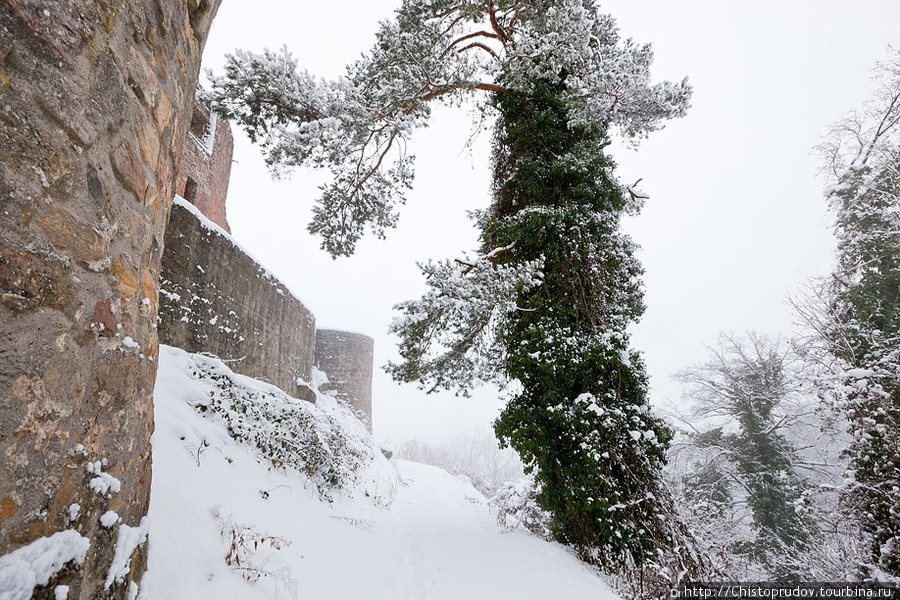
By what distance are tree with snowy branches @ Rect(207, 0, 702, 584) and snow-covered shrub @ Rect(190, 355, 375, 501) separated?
1.64m

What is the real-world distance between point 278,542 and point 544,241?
4341mm

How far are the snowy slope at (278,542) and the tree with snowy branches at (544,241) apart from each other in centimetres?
92

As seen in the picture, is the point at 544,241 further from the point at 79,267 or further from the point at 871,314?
the point at 871,314

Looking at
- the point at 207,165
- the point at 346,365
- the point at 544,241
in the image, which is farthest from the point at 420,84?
the point at 346,365

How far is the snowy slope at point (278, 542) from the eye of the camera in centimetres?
234

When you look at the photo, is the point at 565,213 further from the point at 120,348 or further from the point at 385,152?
the point at 120,348

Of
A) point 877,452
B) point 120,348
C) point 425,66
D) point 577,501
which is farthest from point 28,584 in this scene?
point 877,452

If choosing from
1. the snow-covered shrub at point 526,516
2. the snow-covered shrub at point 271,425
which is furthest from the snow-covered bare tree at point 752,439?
the snow-covered shrub at point 271,425

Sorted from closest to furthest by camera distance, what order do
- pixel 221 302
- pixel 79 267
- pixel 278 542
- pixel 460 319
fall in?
pixel 79 267
pixel 278 542
pixel 460 319
pixel 221 302

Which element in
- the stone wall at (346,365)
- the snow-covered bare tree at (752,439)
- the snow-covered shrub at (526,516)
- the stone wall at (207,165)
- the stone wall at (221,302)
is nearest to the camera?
the snow-covered shrub at (526,516)

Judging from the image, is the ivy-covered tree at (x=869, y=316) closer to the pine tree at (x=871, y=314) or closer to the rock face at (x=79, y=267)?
the pine tree at (x=871, y=314)

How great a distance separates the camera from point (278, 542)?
9.70 feet

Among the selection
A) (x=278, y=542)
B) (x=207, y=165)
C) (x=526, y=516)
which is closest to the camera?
(x=278, y=542)

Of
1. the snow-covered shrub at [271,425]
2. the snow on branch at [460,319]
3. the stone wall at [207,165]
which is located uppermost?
the stone wall at [207,165]
